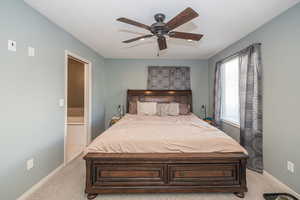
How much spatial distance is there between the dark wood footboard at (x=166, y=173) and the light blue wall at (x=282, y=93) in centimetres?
71

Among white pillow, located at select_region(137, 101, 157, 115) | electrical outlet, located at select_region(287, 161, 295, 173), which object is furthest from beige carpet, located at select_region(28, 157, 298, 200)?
white pillow, located at select_region(137, 101, 157, 115)

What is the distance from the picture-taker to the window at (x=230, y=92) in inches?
125

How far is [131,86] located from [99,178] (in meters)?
3.08

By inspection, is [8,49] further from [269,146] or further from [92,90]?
[269,146]

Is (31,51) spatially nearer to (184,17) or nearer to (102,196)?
(184,17)

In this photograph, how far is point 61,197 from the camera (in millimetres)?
1824

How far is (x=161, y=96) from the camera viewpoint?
4336 millimetres

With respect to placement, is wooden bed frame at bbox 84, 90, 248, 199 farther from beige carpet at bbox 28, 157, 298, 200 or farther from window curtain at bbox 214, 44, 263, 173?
window curtain at bbox 214, 44, 263, 173

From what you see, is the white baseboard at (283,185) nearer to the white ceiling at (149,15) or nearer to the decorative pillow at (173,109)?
the decorative pillow at (173,109)

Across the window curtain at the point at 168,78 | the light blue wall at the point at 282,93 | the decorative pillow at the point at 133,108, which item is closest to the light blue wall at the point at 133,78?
the window curtain at the point at 168,78

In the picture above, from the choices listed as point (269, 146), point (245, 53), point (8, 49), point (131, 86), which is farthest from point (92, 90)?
point (269, 146)

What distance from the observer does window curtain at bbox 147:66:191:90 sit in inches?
175

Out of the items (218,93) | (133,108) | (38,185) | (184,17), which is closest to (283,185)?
(218,93)

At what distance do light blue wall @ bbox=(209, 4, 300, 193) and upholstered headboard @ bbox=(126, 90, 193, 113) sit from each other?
216cm
